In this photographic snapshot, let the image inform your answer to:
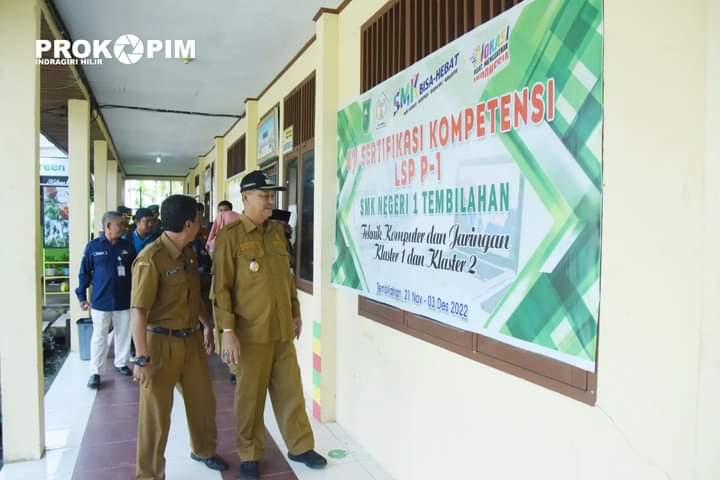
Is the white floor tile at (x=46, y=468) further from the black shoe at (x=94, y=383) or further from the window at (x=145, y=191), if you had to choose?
the window at (x=145, y=191)

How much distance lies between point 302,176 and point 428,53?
240 centimetres

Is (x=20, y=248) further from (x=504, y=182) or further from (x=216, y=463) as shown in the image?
(x=504, y=182)

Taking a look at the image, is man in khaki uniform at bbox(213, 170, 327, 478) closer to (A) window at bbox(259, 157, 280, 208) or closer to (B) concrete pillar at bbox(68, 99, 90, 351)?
(A) window at bbox(259, 157, 280, 208)

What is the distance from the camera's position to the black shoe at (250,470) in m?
3.11

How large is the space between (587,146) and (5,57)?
3.45 meters

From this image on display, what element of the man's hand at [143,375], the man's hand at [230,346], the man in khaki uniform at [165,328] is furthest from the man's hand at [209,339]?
the man's hand at [143,375]

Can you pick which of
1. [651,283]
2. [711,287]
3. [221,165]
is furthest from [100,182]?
[711,287]

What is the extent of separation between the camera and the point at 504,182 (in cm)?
207

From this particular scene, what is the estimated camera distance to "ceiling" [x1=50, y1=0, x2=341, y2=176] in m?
4.25

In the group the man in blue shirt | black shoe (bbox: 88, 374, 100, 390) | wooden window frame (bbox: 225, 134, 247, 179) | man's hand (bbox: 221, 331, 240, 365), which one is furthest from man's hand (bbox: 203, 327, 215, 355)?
wooden window frame (bbox: 225, 134, 247, 179)

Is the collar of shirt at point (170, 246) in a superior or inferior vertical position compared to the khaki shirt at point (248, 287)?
superior

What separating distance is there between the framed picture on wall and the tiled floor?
2.79m

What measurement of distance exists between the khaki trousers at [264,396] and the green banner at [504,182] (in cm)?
76

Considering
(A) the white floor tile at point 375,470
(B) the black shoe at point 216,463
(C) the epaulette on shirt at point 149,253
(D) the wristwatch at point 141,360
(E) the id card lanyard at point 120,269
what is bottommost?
(A) the white floor tile at point 375,470
